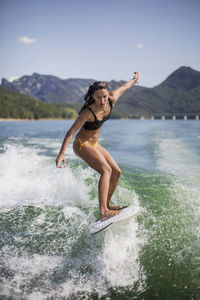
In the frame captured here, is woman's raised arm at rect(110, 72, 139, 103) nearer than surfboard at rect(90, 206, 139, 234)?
No

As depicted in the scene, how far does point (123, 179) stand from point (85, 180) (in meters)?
1.06

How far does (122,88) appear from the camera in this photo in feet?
14.8

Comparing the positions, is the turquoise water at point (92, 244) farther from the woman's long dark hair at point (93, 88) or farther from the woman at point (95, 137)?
the woman's long dark hair at point (93, 88)

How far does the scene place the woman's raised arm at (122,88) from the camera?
4.16 m

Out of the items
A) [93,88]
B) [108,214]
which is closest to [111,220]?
[108,214]

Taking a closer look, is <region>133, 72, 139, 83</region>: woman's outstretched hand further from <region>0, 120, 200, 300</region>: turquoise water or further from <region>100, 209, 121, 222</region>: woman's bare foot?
<region>100, 209, 121, 222</region>: woman's bare foot

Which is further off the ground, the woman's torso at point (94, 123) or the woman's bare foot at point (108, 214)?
the woman's torso at point (94, 123)

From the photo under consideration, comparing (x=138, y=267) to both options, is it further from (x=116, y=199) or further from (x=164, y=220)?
(x=116, y=199)

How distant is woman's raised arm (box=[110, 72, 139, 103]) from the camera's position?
164 inches

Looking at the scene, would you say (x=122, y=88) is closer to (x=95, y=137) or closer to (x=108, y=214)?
(x=95, y=137)

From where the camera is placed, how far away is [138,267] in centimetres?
340

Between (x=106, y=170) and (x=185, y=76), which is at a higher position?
(x=185, y=76)

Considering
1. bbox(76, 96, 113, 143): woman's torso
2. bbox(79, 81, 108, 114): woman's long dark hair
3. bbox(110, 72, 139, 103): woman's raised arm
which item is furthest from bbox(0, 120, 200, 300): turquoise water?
bbox(110, 72, 139, 103): woman's raised arm

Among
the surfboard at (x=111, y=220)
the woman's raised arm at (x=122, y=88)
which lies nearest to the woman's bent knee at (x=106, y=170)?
the surfboard at (x=111, y=220)
